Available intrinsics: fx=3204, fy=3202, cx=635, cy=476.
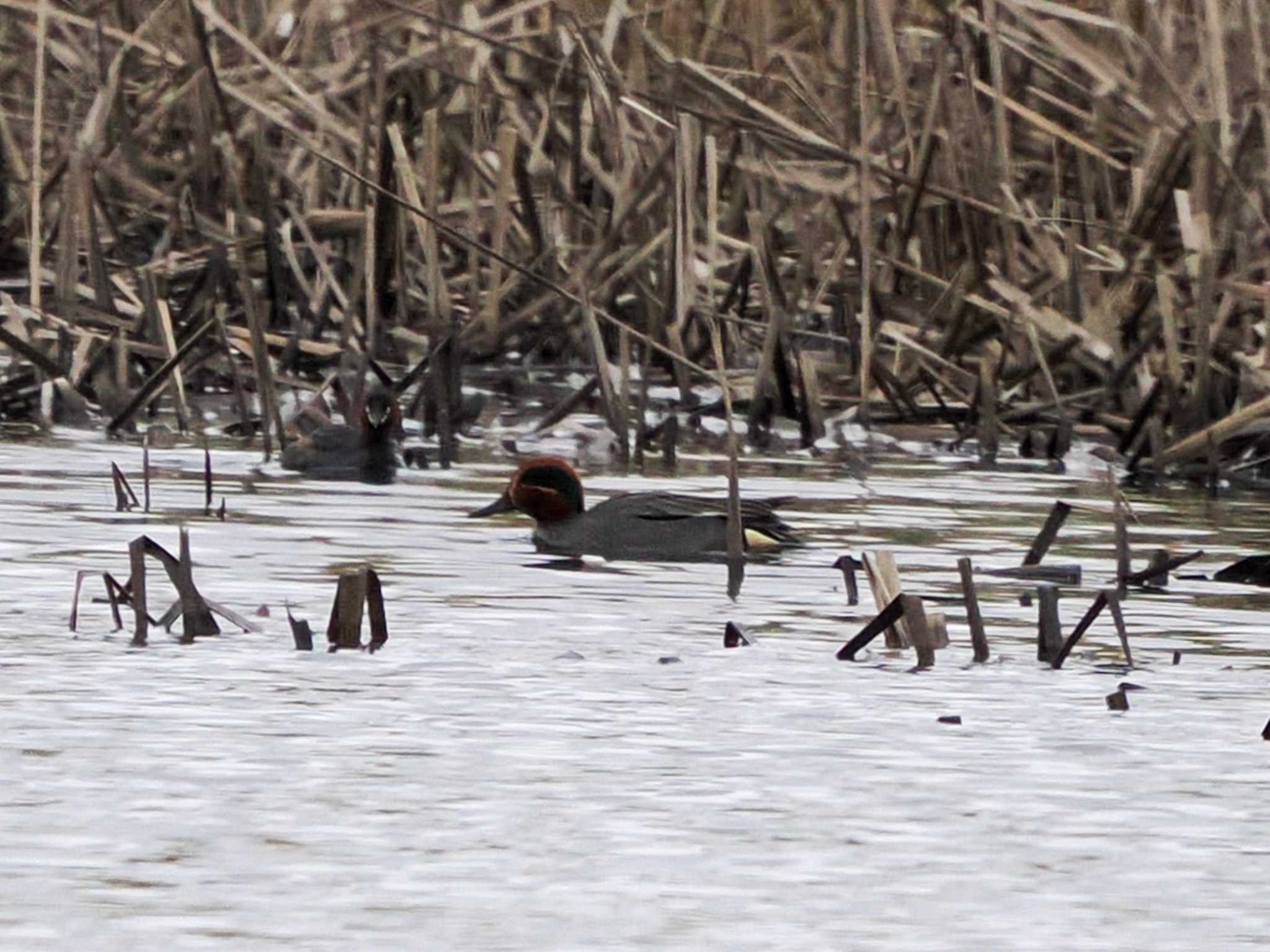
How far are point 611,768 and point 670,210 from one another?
5.29 meters

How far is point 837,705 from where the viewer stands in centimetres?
514

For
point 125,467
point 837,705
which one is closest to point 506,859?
point 837,705

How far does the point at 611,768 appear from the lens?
15.0ft

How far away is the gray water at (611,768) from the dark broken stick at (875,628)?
0.04m

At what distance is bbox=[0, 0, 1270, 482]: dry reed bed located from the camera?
31.0 ft

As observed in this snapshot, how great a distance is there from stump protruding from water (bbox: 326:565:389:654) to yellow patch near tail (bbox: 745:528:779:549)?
1543 millimetres

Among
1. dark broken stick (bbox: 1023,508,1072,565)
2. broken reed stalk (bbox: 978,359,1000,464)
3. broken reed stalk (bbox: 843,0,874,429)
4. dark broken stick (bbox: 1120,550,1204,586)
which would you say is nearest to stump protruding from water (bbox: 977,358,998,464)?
broken reed stalk (bbox: 978,359,1000,464)

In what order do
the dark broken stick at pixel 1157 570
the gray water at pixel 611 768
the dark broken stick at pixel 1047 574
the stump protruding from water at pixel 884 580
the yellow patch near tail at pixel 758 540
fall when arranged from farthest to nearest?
the yellow patch near tail at pixel 758 540 → the dark broken stick at pixel 1047 574 → the dark broken stick at pixel 1157 570 → the stump protruding from water at pixel 884 580 → the gray water at pixel 611 768

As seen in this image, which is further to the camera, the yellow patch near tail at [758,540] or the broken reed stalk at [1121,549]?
the yellow patch near tail at [758,540]

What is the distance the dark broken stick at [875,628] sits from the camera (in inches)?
217

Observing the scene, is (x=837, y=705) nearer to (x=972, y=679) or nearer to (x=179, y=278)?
(x=972, y=679)

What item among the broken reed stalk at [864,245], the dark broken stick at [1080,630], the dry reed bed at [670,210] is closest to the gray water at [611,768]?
the dark broken stick at [1080,630]

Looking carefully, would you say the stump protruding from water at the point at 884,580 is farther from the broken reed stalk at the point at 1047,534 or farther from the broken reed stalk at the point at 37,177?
the broken reed stalk at the point at 37,177

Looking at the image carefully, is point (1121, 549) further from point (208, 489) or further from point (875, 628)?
point (208, 489)
